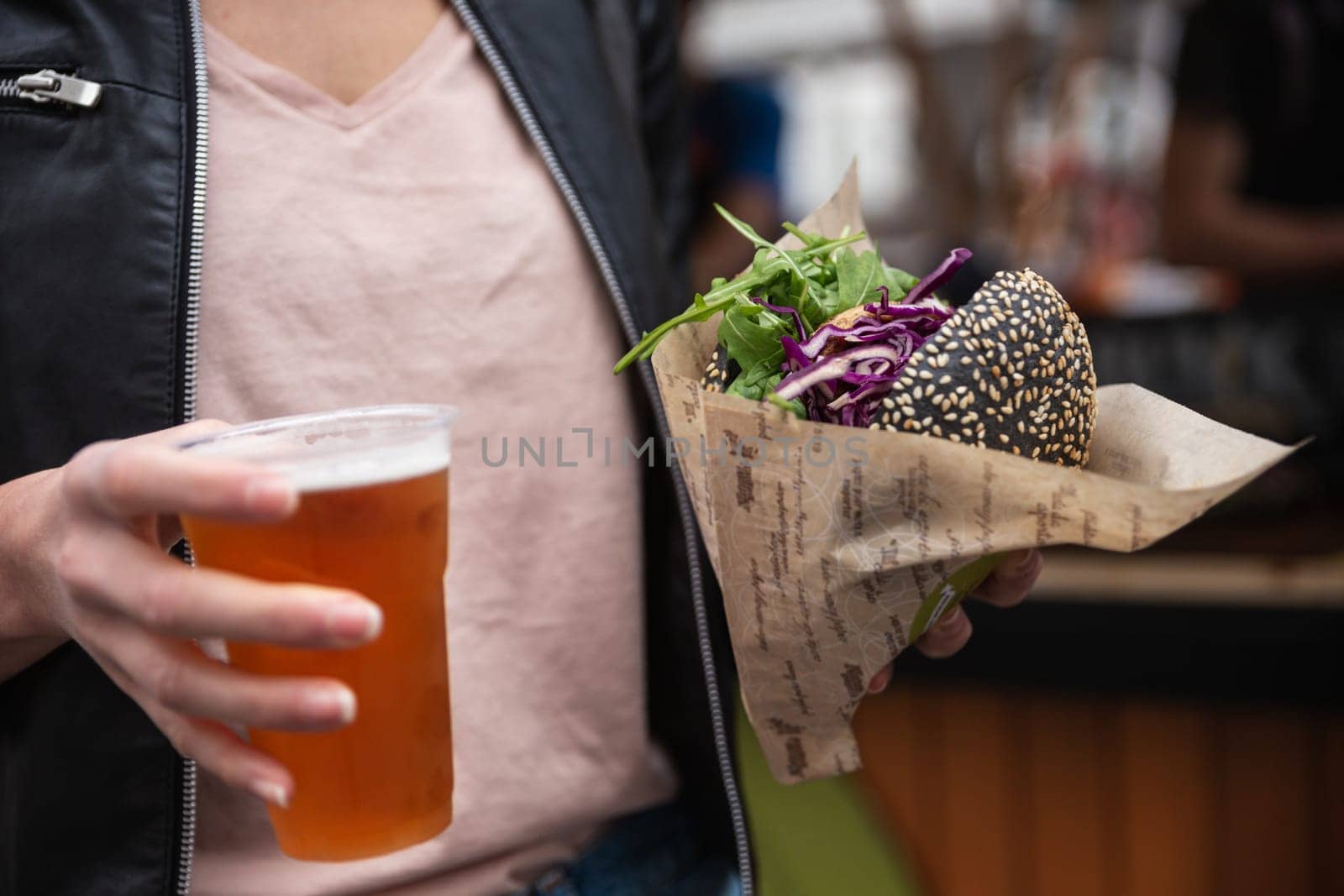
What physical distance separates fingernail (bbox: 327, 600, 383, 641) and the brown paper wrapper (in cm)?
37

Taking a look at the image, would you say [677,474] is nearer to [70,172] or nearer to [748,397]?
[748,397]

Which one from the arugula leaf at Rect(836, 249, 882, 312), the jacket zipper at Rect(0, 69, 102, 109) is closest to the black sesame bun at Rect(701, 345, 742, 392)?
the arugula leaf at Rect(836, 249, 882, 312)

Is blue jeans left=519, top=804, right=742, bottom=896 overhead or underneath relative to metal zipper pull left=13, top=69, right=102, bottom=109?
underneath

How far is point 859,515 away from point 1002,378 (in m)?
0.17

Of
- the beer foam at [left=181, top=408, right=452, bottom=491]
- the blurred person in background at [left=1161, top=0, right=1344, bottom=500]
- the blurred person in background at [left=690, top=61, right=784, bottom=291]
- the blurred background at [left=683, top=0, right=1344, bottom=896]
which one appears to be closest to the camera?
the beer foam at [left=181, top=408, right=452, bottom=491]

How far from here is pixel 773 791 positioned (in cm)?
236

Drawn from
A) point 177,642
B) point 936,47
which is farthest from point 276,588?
point 936,47

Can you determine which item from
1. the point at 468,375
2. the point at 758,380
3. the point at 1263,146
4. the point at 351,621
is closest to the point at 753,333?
the point at 758,380

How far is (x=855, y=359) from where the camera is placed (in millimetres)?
875

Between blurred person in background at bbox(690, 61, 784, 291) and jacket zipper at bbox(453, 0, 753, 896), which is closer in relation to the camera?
jacket zipper at bbox(453, 0, 753, 896)

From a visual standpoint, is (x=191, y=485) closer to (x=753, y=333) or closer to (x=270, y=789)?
(x=270, y=789)

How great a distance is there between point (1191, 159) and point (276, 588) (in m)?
3.28

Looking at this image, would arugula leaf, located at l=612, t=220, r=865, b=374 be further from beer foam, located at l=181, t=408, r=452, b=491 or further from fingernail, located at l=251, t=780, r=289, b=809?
fingernail, located at l=251, t=780, r=289, b=809

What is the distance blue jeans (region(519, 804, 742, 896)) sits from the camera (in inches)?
41.5
